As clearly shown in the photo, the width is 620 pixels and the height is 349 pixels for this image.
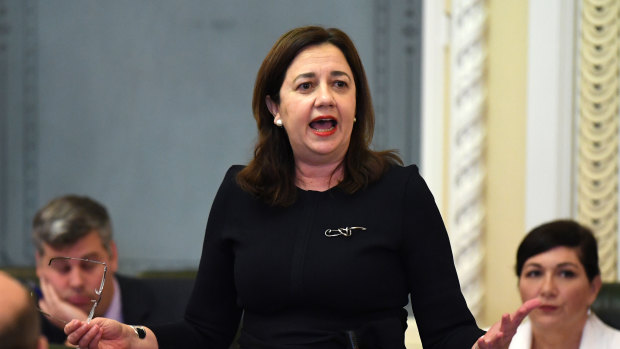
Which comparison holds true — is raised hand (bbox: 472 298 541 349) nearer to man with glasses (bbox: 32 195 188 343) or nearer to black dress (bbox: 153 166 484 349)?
black dress (bbox: 153 166 484 349)

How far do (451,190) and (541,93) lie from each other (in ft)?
1.99

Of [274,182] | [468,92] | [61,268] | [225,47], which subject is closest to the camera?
[274,182]

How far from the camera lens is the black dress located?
A: 229cm

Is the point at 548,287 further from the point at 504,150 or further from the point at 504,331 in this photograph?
the point at 504,331

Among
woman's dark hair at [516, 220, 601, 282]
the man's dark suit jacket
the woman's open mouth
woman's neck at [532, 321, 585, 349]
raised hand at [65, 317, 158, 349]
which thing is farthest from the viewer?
the man's dark suit jacket

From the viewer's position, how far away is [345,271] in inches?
90.4

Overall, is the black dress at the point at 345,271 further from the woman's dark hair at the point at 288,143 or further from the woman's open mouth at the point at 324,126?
the woman's open mouth at the point at 324,126

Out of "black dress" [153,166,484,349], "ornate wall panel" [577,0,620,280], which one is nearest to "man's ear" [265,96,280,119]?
"black dress" [153,166,484,349]

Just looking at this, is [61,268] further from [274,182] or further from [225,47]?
[225,47]

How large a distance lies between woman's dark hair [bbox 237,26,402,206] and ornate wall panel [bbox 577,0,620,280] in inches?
85.1

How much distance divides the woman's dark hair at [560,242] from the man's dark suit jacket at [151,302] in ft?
4.57

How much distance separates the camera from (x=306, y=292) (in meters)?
2.29

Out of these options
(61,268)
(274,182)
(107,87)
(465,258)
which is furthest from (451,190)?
(107,87)

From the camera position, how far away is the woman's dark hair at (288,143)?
245 cm
